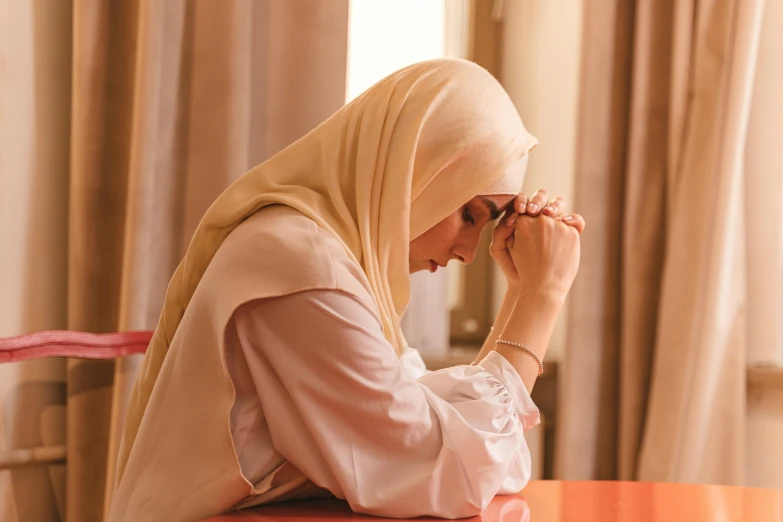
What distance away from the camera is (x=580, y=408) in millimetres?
2100

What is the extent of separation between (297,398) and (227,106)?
4.07 feet

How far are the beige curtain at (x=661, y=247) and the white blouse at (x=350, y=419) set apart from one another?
116 centimetres

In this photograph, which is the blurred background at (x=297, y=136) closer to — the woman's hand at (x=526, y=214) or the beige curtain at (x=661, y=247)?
the beige curtain at (x=661, y=247)

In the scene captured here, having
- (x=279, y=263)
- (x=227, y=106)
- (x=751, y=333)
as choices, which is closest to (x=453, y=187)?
(x=279, y=263)

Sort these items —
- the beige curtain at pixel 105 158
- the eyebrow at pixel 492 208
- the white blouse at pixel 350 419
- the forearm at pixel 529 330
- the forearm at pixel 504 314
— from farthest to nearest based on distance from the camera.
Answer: the beige curtain at pixel 105 158, the forearm at pixel 504 314, the eyebrow at pixel 492 208, the forearm at pixel 529 330, the white blouse at pixel 350 419

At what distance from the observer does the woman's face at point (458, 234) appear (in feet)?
4.18

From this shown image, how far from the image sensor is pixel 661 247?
210 cm

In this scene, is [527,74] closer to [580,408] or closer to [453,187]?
[580,408]

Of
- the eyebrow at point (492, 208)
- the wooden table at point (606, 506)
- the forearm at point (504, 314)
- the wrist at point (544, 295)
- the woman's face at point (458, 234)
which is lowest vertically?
the wooden table at point (606, 506)

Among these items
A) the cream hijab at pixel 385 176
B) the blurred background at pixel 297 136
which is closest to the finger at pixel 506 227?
the cream hijab at pixel 385 176

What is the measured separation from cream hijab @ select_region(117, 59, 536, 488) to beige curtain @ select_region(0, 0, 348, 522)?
802mm

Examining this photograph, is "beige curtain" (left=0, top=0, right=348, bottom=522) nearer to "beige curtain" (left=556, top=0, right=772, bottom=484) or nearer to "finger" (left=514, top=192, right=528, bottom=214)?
"beige curtain" (left=556, top=0, right=772, bottom=484)

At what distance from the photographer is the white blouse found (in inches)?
36.0

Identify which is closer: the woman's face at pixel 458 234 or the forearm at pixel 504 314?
the woman's face at pixel 458 234
